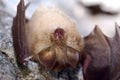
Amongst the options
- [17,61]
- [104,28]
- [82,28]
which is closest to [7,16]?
Result: [17,61]

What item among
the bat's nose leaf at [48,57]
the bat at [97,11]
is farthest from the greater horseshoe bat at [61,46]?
the bat at [97,11]

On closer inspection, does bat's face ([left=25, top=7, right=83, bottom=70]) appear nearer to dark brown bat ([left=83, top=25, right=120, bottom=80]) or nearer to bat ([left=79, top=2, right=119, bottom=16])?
dark brown bat ([left=83, top=25, right=120, bottom=80])

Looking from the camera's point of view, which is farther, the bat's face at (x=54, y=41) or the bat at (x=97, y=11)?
the bat at (x=97, y=11)

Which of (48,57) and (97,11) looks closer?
(48,57)

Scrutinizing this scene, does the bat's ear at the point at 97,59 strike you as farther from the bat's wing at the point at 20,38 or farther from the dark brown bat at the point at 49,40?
the bat's wing at the point at 20,38

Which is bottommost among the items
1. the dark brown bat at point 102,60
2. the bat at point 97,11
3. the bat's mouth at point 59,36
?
the dark brown bat at point 102,60

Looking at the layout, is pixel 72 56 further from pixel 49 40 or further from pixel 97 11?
pixel 97 11

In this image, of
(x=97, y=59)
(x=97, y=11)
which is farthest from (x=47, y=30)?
(x=97, y=11)
